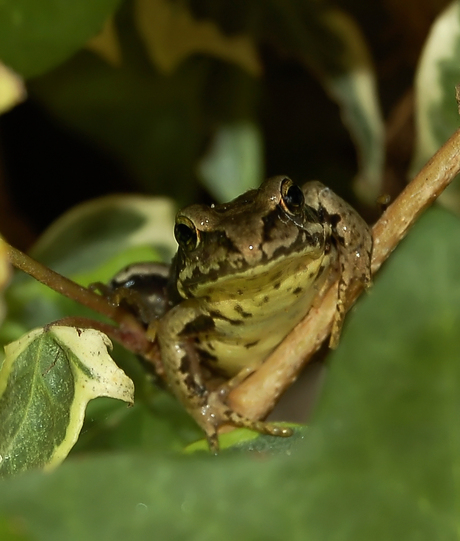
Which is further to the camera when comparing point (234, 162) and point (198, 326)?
point (234, 162)

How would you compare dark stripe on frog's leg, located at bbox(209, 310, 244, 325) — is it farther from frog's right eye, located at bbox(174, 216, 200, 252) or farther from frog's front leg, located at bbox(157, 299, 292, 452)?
frog's right eye, located at bbox(174, 216, 200, 252)

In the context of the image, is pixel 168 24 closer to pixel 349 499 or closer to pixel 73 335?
pixel 73 335

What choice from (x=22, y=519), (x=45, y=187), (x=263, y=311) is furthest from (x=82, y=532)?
(x=45, y=187)

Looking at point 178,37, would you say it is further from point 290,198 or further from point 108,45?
point 290,198

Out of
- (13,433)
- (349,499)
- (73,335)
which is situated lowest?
(13,433)

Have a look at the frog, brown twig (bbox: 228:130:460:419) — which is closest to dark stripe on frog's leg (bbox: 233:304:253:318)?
the frog

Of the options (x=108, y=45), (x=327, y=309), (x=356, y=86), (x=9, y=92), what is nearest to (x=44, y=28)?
(x=9, y=92)

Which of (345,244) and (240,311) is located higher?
(345,244)
